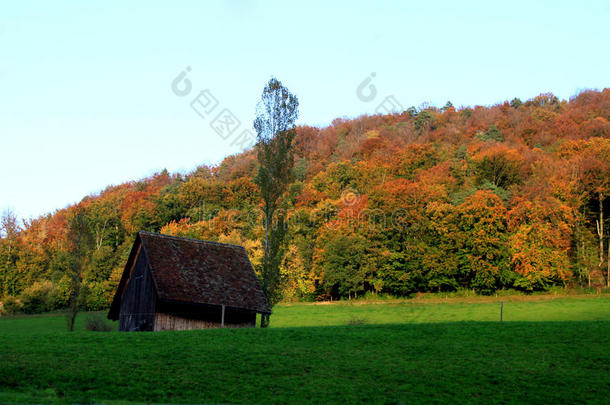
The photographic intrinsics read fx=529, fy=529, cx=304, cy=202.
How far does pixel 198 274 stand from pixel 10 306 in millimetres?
50442

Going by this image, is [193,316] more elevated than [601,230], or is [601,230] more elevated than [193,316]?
[601,230]

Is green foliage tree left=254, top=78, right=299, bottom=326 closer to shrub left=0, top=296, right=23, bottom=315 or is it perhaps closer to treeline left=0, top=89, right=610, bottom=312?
treeline left=0, top=89, right=610, bottom=312

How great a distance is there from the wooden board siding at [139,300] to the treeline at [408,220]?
407 inches

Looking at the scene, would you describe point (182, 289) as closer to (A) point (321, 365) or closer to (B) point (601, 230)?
(A) point (321, 365)

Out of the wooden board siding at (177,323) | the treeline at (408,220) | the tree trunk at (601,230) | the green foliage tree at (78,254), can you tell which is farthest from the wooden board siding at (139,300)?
the tree trunk at (601,230)

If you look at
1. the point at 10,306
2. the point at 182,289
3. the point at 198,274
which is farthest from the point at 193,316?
the point at 10,306

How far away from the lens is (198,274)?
32.3 metres

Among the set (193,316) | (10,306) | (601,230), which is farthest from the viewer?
(10,306)

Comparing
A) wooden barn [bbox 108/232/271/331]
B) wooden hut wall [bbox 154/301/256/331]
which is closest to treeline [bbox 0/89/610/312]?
wooden barn [bbox 108/232/271/331]

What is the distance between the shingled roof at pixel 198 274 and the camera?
30.1 meters

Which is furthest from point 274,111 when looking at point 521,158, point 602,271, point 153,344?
point 521,158

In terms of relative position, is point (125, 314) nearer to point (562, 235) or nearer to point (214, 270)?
point (214, 270)

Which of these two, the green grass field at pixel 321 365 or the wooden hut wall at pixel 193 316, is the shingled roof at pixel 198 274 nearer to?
the wooden hut wall at pixel 193 316

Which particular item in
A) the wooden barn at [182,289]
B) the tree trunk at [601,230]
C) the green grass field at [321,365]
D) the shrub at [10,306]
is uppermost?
the tree trunk at [601,230]
